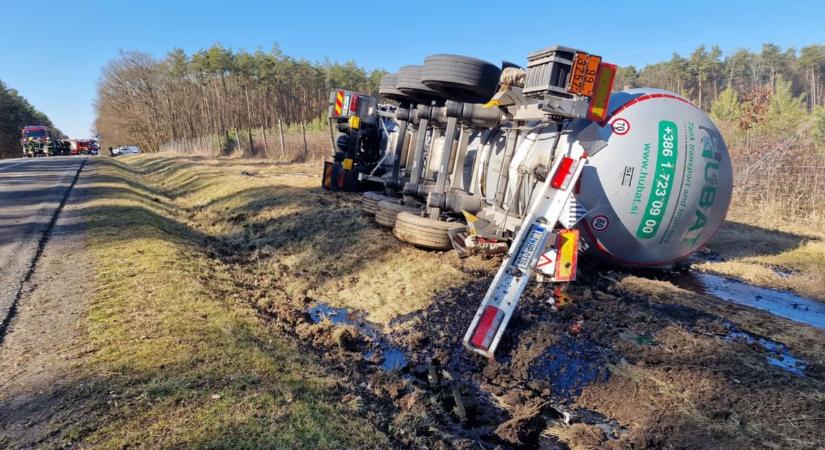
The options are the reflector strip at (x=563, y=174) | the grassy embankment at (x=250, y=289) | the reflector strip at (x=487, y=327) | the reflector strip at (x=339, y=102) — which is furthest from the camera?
the reflector strip at (x=339, y=102)

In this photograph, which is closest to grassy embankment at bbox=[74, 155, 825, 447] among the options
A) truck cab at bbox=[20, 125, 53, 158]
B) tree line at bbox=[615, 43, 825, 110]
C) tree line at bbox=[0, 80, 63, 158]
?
truck cab at bbox=[20, 125, 53, 158]

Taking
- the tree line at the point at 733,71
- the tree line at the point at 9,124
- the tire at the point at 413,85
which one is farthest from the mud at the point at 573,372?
the tree line at the point at 9,124

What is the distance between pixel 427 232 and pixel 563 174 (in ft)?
7.49

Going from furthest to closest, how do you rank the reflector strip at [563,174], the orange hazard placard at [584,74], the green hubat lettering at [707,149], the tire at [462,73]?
1. the tire at [462,73]
2. the green hubat lettering at [707,149]
3. the reflector strip at [563,174]
4. the orange hazard placard at [584,74]

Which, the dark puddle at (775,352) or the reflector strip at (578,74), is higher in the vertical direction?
the reflector strip at (578,74)

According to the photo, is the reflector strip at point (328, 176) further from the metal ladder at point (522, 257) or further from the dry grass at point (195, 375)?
the metal ladder at point (522, 257)

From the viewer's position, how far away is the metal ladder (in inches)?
161

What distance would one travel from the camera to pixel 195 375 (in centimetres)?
308

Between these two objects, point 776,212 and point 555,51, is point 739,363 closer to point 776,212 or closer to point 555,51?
point 555,51

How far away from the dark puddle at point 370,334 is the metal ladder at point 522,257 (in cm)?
65

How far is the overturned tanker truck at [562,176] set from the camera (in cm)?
448

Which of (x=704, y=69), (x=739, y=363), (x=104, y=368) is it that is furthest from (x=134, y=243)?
(x=704, y=69)

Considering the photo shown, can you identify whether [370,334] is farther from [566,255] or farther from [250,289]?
[566,255]


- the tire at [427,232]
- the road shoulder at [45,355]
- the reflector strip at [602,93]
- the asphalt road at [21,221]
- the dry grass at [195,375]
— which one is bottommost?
the asphalt road at [21,221]
